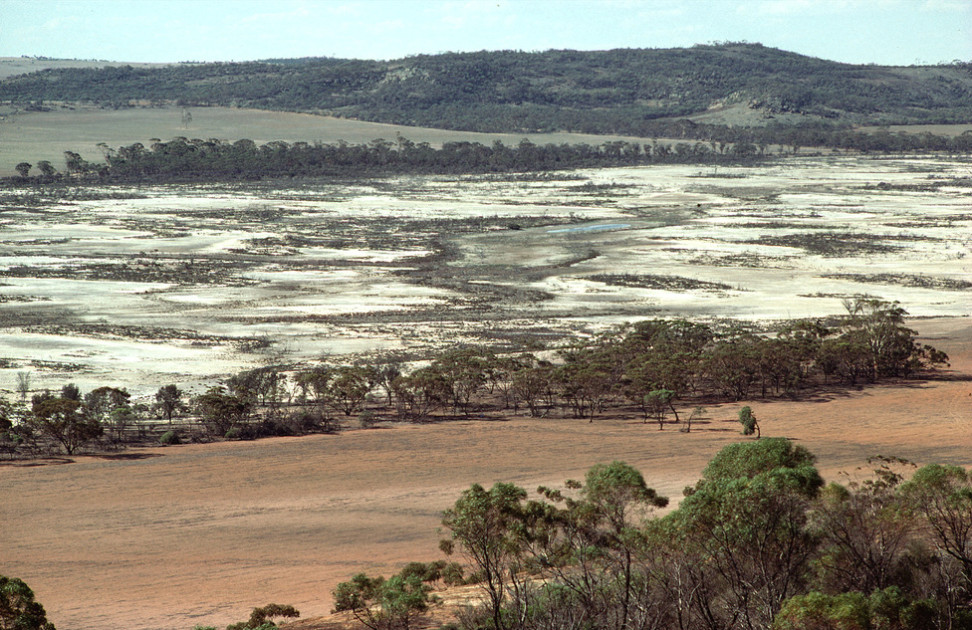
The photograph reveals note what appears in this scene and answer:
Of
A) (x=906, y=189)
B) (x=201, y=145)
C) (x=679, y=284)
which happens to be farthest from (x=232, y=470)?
(x=201, y=145)

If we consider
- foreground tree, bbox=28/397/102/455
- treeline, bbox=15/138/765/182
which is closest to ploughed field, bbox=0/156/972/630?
foreground tree, bbox=28/397/102/455

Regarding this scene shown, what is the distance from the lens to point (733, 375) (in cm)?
3959

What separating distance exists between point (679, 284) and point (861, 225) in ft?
115

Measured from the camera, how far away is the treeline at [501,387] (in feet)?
114

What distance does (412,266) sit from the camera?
7206 cm

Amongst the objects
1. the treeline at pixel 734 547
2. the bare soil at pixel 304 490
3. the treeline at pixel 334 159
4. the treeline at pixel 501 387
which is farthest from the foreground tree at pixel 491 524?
the treeline at pixel 334 159

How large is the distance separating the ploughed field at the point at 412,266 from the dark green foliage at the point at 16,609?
25914 mm

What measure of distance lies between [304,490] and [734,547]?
16.8m

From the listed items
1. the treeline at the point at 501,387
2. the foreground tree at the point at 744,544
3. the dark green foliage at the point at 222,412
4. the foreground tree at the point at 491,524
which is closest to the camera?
the foreground tree at the point at 744,544

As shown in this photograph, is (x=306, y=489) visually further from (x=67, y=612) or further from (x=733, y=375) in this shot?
(x=733, y=375)

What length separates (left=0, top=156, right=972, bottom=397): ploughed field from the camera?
163ft

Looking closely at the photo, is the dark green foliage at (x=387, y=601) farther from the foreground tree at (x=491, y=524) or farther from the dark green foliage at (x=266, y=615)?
the foreground tree at (x=491, y=524)

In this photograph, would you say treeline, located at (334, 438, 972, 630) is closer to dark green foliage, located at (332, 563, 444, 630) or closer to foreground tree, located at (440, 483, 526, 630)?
foreground tree, located at (440, 483, 526, 630)

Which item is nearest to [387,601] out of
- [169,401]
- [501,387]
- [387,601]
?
[387,601]
